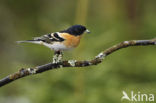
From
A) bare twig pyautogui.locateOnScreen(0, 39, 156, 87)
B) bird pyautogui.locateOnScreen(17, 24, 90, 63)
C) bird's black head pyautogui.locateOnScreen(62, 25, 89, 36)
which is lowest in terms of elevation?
bare twig pyautogui.locateOnScreen(0, 39, 156, 87)

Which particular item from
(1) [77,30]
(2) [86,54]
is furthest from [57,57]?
(2) [86,54]

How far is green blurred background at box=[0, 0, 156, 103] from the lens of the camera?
3.88m

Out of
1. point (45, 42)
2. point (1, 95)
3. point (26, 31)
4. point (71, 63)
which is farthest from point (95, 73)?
point (26, 31)

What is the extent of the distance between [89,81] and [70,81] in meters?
0.18

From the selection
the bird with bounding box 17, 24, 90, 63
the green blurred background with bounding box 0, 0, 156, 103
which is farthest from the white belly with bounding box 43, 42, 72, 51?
the green blurred background with bounding box 0, 0, 156, 103

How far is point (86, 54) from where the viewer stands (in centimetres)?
398

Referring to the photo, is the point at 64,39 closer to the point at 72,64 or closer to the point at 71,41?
the point at 71,41

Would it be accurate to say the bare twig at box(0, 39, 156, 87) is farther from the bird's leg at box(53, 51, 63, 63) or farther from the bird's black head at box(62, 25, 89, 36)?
the bird's black head at box(62, 25, 89, 36)

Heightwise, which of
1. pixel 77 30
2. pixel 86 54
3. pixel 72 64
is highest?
pixel 77 30

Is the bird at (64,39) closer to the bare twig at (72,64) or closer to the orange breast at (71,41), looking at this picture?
the orange breast at (71,41)

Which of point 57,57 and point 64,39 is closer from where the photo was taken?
point 57,57

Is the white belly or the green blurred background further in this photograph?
the green blurred background

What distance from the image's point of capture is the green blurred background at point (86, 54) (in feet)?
12.7

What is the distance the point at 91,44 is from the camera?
4.05 metres
